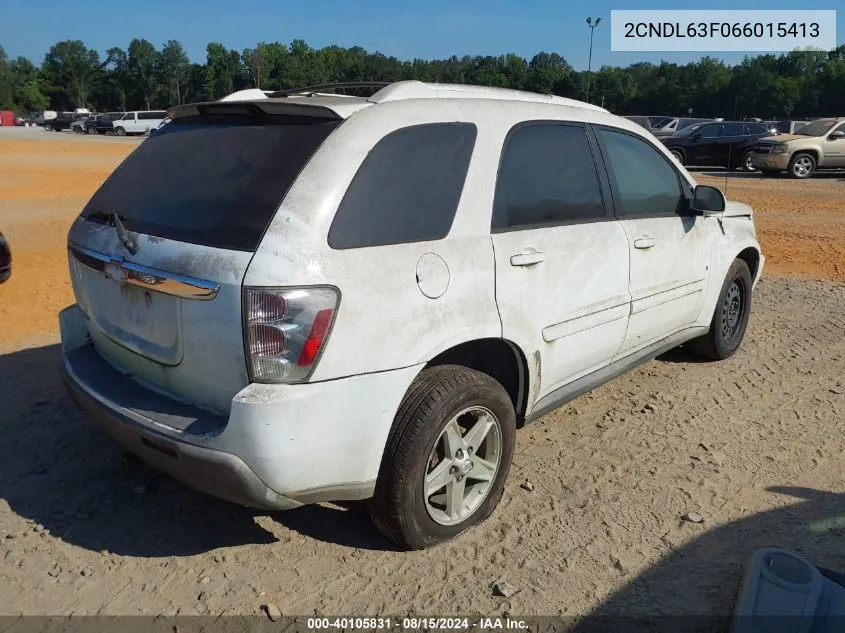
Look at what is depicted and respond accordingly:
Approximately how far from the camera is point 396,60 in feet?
239

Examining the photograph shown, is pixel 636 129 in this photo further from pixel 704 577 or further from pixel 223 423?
pixel 223 423

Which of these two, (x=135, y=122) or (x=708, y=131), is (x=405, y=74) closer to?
(x=135, y=122)

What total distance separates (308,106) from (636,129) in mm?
2283

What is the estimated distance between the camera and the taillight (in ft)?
7.77

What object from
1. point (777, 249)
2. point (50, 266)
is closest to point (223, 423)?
point (50, 266)

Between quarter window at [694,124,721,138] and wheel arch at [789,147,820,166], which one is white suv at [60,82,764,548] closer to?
wheel arch at [789,147,820,166]

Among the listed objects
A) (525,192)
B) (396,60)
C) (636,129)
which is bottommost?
(525,192)

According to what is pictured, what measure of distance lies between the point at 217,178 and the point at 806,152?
853 inches

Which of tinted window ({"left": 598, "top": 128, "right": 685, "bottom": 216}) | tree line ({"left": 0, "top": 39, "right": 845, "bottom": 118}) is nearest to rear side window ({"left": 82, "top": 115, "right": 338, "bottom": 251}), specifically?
tinted window ({"left": 598, "top": 128, "right": 685, "bottom": 216})

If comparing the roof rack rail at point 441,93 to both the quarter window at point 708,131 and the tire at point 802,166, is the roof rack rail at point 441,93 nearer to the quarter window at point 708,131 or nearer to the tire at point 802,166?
the tire at point 802,166

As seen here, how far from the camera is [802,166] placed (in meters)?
20.5

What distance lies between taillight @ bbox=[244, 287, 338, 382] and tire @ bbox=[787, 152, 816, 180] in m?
21.6

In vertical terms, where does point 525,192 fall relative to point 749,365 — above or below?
above

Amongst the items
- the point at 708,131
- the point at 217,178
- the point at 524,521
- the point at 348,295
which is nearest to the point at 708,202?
the point at 524,521
